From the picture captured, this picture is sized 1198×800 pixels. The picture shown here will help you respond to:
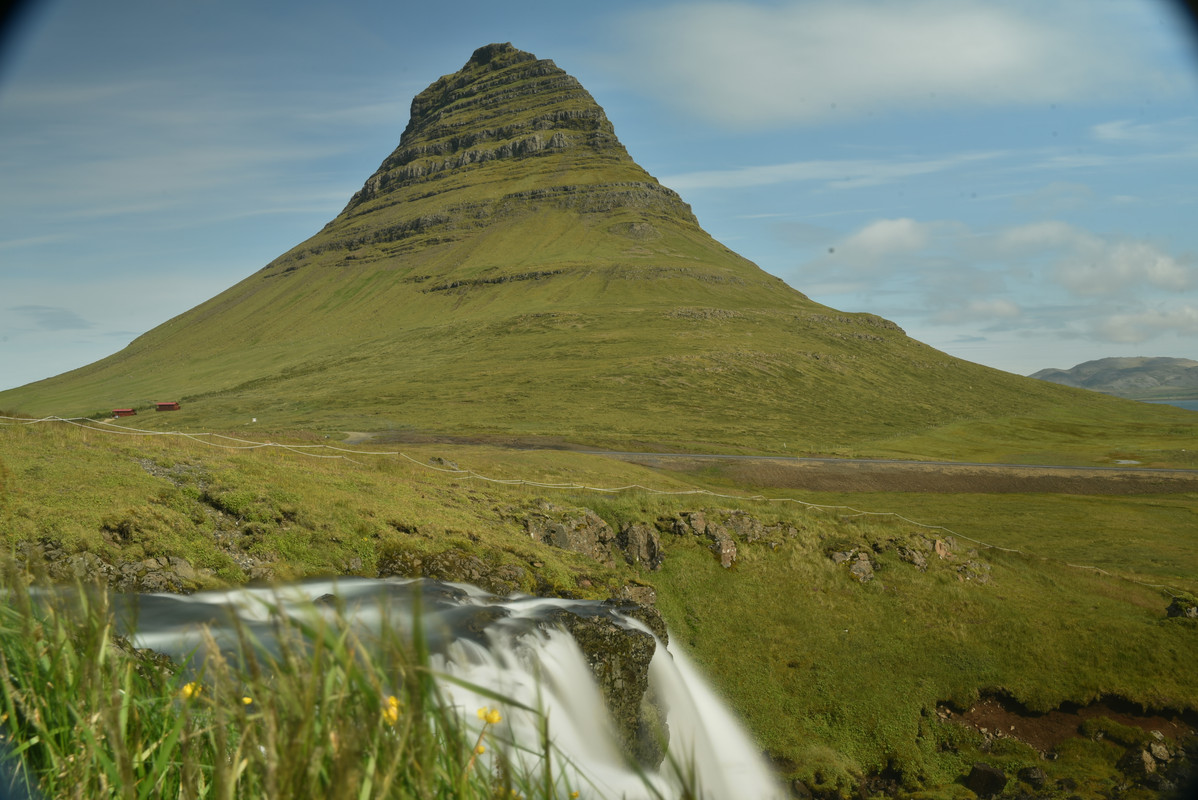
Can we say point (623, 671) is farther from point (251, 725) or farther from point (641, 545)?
point (251, 725)

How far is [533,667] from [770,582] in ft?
64.3

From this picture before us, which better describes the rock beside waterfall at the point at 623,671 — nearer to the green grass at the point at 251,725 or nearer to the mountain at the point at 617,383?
the green grass at the point at 251,725

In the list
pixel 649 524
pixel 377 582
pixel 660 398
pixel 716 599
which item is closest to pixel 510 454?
pixel 649 524

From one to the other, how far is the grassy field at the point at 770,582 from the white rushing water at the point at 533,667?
1503 mm

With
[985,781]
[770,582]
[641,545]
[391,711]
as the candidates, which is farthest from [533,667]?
[770,582]

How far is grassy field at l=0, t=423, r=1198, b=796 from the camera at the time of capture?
17.9 m

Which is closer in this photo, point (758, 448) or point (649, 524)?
point (649, 524)

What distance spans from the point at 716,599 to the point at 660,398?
97551 millimetres

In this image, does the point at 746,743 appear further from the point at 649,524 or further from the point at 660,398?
the point at 660,398

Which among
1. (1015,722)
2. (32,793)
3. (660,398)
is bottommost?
(1015,722)

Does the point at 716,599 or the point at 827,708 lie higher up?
the point at 716,599

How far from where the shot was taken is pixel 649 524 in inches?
1095

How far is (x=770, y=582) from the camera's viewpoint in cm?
2575

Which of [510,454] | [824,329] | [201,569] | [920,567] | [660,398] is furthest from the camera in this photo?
Result: [824,329]
